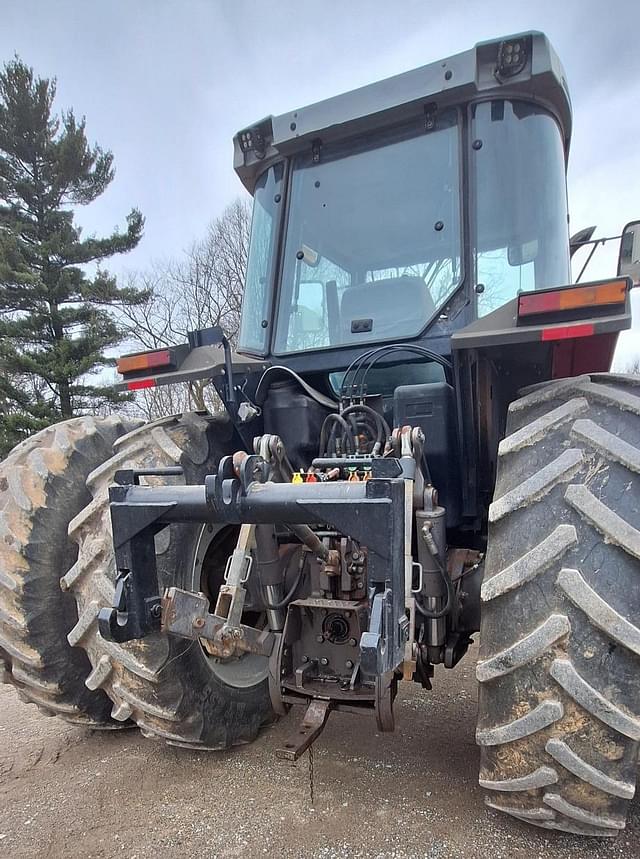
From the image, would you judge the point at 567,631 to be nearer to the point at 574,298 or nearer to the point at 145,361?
the point at 574,298

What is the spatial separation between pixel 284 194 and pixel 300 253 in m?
0.31

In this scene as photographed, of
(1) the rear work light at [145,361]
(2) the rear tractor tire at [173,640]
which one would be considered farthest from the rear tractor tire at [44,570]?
(1) the rear work light at [145,361]

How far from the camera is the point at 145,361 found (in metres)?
2.47

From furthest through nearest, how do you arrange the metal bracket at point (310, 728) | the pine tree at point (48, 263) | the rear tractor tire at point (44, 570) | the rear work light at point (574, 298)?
the pine tree at point (48, 263)
the rear tractor tire at point (44, 570)
the metal bracket at point (310, 728)
the rear work light at point (574, 298)

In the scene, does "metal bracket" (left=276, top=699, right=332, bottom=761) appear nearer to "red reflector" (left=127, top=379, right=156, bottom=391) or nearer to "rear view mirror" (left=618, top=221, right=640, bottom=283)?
"red reflector" (left=127, top=379, right=156, bottom=391)

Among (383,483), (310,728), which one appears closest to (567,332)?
(383,483)

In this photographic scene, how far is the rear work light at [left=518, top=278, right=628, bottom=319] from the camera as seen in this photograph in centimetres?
175

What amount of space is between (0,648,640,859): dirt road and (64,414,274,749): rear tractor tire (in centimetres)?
22

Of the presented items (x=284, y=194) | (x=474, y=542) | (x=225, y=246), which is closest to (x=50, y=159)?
(x=225, y=246)

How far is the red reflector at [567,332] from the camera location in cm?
175

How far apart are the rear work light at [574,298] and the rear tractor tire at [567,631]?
0.31 meters

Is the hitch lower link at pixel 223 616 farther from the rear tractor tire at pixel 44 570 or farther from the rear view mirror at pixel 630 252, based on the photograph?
the rear view mirror at pixel 630 252

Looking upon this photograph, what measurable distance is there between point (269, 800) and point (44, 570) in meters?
1.21

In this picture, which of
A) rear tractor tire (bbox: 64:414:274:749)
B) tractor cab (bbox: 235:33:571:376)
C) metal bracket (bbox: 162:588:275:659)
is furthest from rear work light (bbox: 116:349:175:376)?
metal bracket (bbox: 162:588:275:659)
